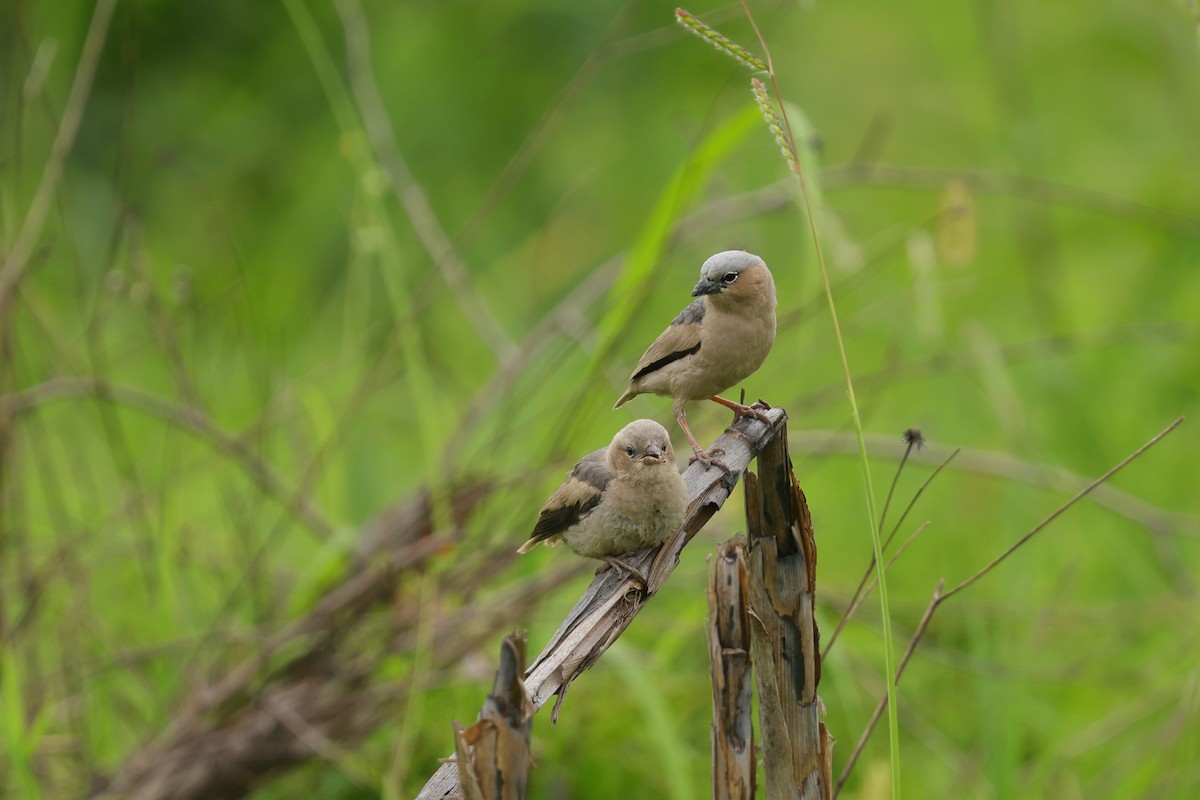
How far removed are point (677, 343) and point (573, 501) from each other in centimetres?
32

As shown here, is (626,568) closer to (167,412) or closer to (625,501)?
(625,501)

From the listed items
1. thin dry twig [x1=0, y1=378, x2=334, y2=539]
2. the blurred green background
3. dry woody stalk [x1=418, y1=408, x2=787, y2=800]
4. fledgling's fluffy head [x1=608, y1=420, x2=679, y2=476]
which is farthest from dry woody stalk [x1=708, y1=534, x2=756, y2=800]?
thin dry twig [x1=0, y1=378, x2=334, y2=539]

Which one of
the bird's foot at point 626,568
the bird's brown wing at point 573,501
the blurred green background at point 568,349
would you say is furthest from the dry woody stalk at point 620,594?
the blurred green background at point 568,349

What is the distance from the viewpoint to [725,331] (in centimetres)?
217

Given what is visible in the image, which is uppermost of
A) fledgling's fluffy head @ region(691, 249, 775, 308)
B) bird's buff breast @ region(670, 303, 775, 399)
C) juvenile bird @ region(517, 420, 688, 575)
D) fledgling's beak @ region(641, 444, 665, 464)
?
fledgling's fluffy head @ region(691, 249, 775, 308)

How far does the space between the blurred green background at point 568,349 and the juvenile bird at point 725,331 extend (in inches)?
12.2

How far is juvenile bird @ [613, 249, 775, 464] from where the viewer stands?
217 cm

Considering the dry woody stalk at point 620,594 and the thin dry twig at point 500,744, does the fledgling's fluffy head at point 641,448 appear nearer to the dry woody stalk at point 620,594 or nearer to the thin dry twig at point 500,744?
the dry woody stalk at point 620,594

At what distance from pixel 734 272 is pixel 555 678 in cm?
99

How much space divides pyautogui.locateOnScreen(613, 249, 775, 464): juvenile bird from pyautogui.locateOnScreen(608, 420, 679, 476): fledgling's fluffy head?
0.07m

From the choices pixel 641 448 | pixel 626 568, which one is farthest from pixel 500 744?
pixel 641 448

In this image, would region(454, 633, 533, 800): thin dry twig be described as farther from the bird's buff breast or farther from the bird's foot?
the bird's buff breast

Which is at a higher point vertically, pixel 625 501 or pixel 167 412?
pixel 167 412

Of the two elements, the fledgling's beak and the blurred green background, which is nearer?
the fledgling's beak
